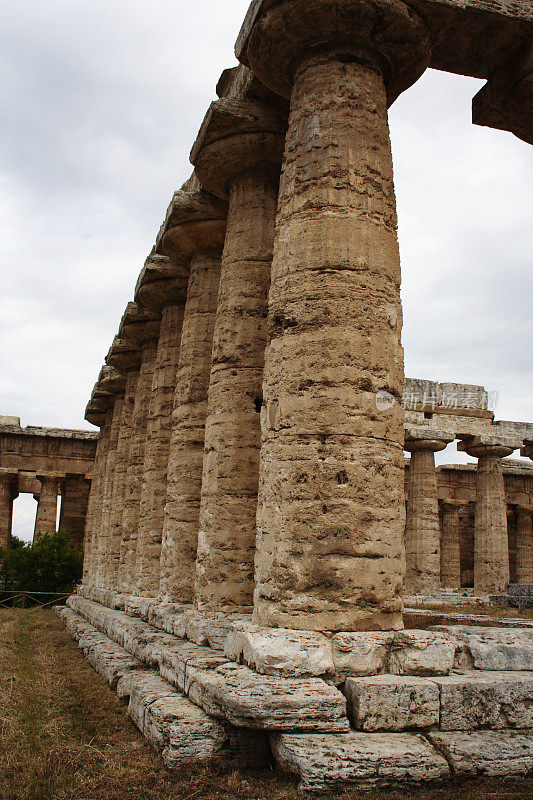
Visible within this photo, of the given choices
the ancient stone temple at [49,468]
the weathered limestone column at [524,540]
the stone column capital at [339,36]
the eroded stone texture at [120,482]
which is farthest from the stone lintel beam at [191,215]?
the weathered limestone column at [524,540]

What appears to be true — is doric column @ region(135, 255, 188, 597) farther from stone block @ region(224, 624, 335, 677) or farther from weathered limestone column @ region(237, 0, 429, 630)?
stone block @ region(224, 624, 335, 677)

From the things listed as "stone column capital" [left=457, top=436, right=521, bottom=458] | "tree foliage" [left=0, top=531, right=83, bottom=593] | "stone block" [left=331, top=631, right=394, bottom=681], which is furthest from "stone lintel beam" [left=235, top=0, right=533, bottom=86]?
"tree foliage" [left=0, top=531, right=83, bottom=593]

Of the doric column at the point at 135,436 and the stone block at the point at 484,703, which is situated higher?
the doric column at the point at 135,436

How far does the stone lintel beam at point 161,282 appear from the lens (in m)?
13.2

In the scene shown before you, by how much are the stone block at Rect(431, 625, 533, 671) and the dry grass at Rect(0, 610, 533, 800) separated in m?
1.25

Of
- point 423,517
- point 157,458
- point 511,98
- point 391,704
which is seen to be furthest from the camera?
point 423,517

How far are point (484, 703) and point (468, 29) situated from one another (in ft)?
20.7

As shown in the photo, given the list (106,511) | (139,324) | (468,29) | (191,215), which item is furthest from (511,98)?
(106,511)

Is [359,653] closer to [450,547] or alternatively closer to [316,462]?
[316,462]

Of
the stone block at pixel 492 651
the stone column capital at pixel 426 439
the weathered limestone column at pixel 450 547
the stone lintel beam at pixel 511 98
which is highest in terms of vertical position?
the stone lintel beam at pixel 511 98

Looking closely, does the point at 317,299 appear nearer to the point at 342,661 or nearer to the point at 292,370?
the point at 292,370

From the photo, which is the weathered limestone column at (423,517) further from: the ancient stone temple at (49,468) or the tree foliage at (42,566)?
the ancient stone temple at (49,468)

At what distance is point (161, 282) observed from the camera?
13.6m

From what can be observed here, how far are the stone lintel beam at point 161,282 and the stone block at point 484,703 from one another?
30.4ft
